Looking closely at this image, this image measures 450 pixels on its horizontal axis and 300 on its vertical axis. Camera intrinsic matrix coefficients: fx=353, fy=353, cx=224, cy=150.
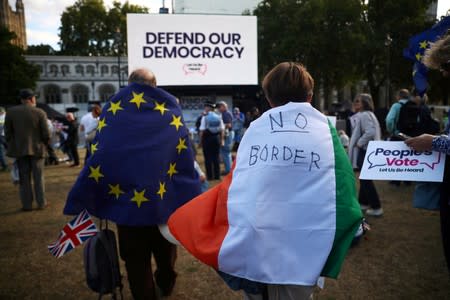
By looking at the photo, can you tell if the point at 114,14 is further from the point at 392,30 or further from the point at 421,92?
the point at 421,92

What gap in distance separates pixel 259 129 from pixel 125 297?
7.82 ft

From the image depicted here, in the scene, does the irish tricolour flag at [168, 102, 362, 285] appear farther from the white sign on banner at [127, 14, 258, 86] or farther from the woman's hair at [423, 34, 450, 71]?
the white sign on banner at [127, 14, 258, 86]

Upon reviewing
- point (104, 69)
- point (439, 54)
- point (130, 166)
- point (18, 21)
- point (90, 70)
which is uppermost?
point (18, 21)

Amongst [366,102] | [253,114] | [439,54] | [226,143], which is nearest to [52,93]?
[253,114]

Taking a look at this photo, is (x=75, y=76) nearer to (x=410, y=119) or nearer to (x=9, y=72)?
(x=9, y=72)

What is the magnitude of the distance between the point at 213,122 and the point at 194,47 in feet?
20.2

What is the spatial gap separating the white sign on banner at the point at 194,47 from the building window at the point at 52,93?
Result: 58447mm

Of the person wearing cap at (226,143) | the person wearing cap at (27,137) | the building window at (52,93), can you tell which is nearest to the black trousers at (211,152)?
the person wearing cap at (226,143)

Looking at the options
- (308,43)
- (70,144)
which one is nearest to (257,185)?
(70,144)

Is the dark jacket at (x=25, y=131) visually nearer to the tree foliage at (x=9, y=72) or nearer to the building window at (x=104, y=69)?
the tree foliage at (x=9, y=72)

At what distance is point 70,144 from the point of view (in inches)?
444

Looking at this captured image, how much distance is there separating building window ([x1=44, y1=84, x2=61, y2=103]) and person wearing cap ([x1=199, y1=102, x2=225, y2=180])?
64.0m

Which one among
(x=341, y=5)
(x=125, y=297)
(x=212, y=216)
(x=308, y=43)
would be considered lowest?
(x=125, y=297)

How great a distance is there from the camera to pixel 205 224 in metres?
1.76
